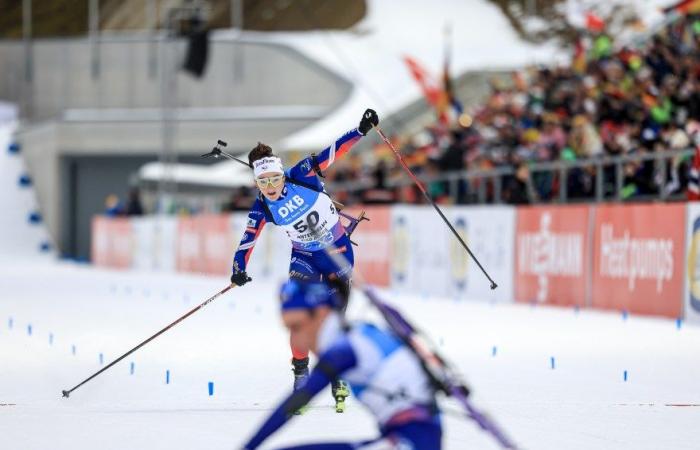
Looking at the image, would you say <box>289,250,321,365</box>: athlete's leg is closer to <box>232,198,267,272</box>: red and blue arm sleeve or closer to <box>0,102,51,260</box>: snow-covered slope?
<box>232,198,267,272</box>: red and blue arm sleeve

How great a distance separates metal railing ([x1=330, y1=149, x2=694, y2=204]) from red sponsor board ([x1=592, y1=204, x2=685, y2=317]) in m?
0.42

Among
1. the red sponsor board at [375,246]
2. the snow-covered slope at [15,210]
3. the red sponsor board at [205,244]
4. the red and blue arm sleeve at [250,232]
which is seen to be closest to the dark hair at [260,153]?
the red and blue arm sleeve at [250,232]

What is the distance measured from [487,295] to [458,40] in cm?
4200

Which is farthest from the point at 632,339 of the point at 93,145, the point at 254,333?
the point at 93,145

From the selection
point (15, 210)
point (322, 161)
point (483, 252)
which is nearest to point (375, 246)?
point (483, 252)

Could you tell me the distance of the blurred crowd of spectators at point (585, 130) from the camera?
1947 centimetres

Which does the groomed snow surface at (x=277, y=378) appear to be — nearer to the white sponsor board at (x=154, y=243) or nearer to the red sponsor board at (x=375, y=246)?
the red sponsor board at (x=375, y=246)

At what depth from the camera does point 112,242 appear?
154 ft

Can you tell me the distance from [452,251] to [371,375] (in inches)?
737

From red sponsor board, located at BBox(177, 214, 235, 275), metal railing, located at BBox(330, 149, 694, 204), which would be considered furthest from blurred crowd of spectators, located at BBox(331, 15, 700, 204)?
red sponsor board, located at BBox(177, 214, 235, 275)

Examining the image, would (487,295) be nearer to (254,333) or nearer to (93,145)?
(254,333)

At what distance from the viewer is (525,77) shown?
35312mm

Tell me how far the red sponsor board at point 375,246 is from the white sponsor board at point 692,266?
408 inches

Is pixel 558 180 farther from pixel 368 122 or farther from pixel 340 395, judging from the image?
pixel 340 395
